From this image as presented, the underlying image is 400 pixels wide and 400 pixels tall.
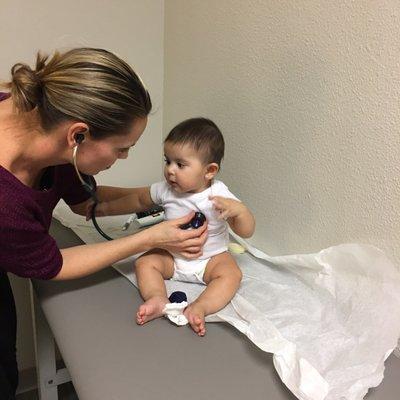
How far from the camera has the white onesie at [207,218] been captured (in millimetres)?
1045

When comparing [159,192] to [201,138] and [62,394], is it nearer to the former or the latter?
[201,138]

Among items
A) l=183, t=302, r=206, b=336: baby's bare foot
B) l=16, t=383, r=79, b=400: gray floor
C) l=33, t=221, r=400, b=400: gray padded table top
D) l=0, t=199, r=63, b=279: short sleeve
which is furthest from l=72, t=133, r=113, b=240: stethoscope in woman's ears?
l=16, t=383, r=79, b=400: gray floor

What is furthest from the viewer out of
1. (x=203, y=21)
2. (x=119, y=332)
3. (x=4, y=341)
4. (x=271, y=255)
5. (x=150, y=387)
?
(x=203, y=21)

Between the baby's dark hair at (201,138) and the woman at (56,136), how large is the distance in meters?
0.18

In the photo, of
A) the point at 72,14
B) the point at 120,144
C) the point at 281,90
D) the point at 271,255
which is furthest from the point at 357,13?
the point at 72,14

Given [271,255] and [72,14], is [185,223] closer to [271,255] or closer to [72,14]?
[271,255]

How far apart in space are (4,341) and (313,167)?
0.85 m

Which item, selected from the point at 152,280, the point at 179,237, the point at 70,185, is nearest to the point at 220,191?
the point at 179,237

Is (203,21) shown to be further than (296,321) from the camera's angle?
Yes

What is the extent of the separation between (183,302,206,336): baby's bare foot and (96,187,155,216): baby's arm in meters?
0.40

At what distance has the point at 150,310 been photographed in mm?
859

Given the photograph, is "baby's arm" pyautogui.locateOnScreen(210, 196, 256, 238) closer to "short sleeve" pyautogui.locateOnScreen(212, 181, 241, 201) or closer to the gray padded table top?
"short sleeve" pyautogui.locateOnScreen(212, 181, 241, 201)

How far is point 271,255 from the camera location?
3.92 feet

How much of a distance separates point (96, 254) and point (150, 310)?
0.19 meters
